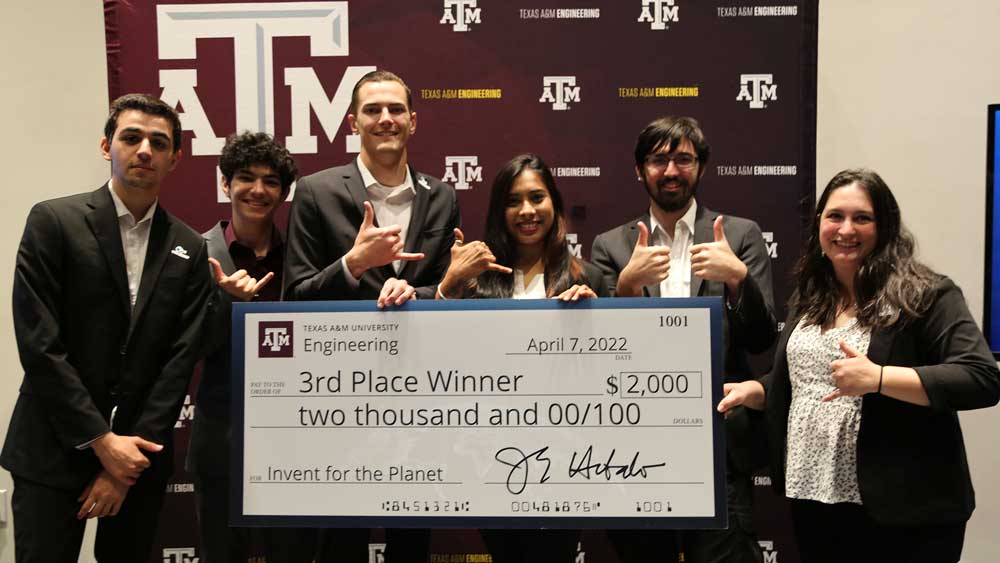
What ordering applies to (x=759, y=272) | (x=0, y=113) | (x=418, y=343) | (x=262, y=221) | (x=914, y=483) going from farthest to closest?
(x=0, y=113), (x=262, y=221), (x=759, y=272), (x=418, y=343), (x=914, y=483)

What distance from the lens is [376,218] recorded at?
9.89ft

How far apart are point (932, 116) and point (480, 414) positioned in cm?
306

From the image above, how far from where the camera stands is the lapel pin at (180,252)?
2.71m

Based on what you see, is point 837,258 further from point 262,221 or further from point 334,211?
point 262,221

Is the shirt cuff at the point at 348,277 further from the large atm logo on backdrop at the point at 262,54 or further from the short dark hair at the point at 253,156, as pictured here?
the large atm logo on backdrop at the point at 262,54

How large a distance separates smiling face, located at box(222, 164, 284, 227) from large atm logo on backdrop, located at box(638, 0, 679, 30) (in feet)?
6.30

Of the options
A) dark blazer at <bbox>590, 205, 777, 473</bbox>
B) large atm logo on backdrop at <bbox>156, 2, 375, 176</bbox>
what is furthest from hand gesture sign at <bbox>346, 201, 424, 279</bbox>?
large atm logo on backdrop at <bbox>156, 2, 375, 176</bbox>

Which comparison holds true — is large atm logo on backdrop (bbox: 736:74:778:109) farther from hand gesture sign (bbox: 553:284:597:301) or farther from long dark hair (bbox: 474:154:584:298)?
hand gesture sign (bbox: 553:284:597:301)

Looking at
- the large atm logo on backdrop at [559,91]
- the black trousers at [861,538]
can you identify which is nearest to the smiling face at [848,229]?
the black trousers at [861,538]

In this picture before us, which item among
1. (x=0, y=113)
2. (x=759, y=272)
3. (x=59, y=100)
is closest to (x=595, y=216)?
(x=759, y=272)

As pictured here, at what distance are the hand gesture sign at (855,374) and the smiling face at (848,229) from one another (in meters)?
0.33

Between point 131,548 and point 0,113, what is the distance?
108 inches

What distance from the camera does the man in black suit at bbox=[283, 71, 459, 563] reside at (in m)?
2.87

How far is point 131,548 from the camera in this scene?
2639mm
